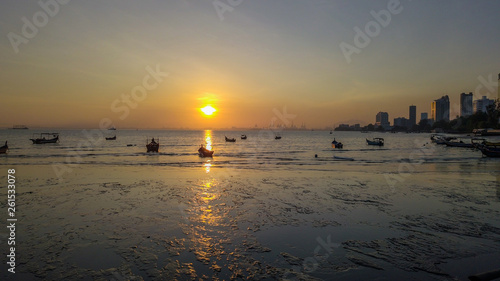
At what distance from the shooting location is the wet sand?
28.3 ft

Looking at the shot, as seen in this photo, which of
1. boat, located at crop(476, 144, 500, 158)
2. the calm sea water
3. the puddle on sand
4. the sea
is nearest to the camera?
the sea

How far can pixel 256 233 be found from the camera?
466 inches

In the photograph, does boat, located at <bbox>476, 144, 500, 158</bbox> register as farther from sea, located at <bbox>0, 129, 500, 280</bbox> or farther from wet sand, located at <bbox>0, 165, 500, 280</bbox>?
wet sand, located at <bbox>0, 165, 500, 280</bbox>

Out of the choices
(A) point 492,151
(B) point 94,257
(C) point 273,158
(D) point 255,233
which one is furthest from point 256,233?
(A) point 492,151

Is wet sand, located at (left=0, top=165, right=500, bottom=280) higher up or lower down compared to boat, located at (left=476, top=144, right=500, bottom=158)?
lower down

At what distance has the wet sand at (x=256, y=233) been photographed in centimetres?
862

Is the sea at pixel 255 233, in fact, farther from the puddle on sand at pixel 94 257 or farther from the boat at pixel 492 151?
the boat at pixel 492 151

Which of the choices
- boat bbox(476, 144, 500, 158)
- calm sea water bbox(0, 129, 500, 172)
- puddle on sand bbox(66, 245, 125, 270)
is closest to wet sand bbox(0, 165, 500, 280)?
puddle on sand bbox(66, 245, 125, 270)

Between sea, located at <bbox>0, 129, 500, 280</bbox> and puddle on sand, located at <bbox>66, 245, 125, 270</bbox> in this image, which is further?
puddle on sand, located at <bbox>66, 245, 125, 270</bbox>

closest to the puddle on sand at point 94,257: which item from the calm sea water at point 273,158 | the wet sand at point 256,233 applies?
the wet sand at point 256,233

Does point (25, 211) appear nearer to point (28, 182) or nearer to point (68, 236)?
point (68, 236)

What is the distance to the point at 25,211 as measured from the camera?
582 inches

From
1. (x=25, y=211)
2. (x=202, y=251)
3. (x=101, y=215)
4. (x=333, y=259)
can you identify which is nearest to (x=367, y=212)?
(x=333, y=259)

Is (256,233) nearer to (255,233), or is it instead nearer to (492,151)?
(255,233)
